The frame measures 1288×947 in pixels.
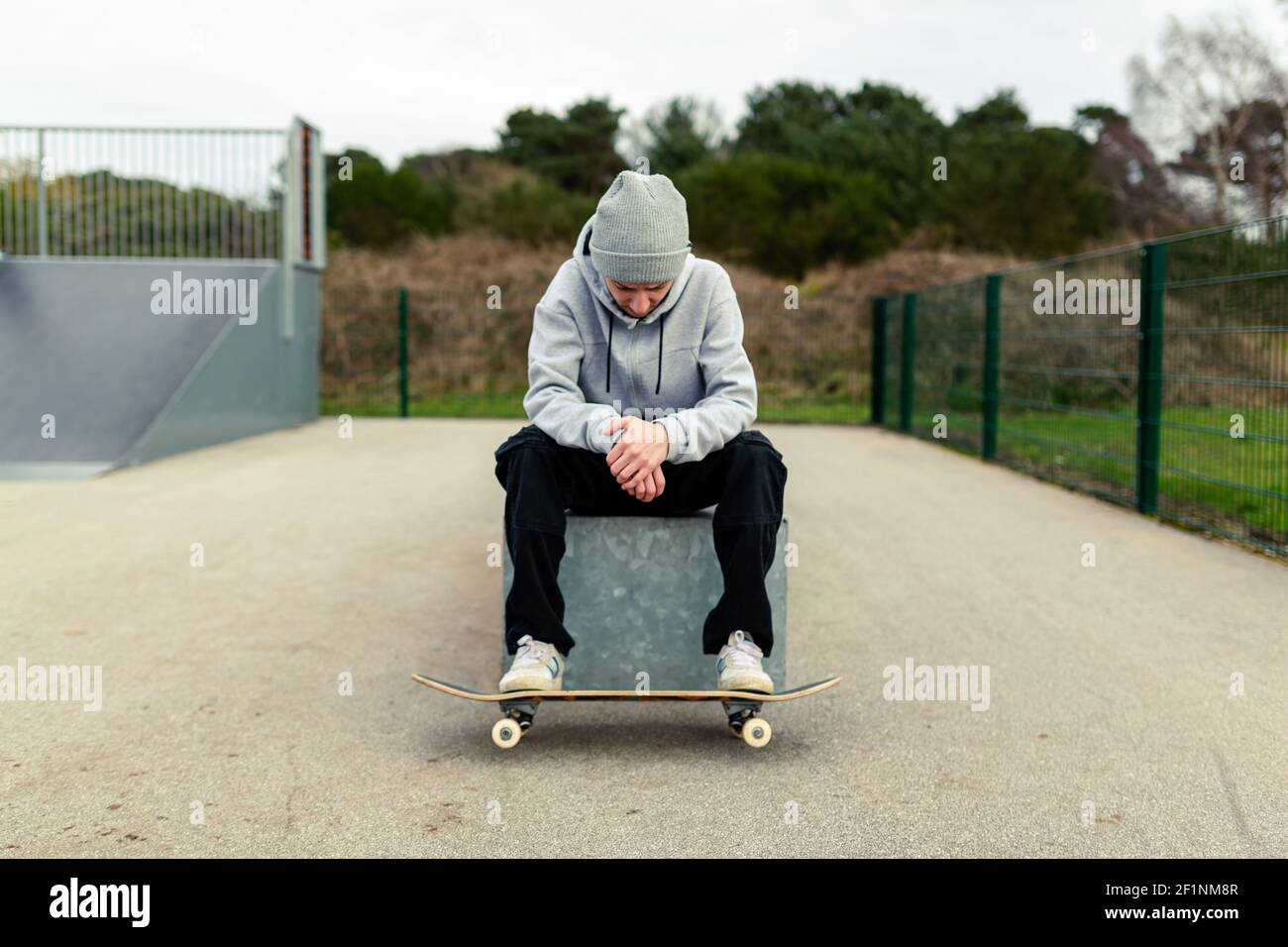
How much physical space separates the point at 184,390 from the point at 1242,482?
28.6 feet

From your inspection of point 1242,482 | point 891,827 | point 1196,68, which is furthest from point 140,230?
point 1196,68

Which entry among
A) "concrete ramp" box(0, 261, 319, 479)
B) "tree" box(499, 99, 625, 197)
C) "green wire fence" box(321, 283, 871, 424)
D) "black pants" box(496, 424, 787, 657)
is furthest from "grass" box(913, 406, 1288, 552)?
"tree" box(499, 99, 625, 197)

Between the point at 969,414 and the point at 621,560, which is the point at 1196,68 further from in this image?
the point at 621,560

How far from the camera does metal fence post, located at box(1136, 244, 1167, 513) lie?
8.72 m

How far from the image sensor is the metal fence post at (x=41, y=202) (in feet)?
49.8

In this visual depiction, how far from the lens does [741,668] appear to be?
12.4 ft

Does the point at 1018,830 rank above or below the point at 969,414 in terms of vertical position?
below

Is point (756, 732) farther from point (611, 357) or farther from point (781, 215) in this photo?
point (781, 215)

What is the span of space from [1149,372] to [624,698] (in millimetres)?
6083

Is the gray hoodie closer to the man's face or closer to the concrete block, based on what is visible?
the man's face

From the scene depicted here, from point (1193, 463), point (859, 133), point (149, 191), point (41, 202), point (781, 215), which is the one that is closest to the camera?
point (1193, 463)

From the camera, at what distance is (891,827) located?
3.25 meters

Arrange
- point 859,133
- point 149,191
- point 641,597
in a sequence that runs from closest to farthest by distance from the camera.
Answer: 1. point 641,597
2. point 149,191
3. point 859,133

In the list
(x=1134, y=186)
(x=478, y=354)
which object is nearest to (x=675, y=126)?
(x=1134, y=186)
